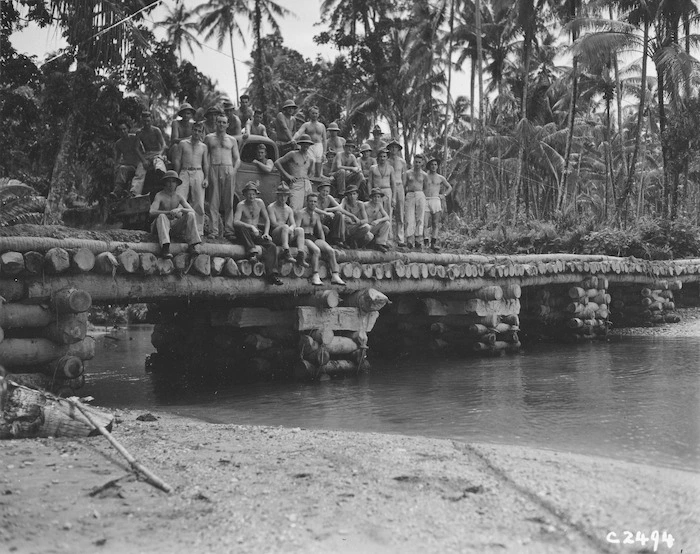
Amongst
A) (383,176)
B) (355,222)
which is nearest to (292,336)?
(355,222)

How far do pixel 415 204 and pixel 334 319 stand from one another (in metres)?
4.28

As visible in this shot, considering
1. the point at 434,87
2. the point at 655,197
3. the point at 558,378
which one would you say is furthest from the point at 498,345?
the point at 655,197

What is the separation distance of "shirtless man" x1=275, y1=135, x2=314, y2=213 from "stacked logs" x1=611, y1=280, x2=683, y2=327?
13.0 metres

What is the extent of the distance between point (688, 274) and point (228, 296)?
17.2 m

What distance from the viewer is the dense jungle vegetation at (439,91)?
18781 millimetres

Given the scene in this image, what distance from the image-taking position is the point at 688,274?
2383cm

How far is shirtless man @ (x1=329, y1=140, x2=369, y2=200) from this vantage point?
50.6 ft

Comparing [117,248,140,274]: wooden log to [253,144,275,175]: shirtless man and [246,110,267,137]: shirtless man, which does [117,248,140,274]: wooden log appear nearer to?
[253,144,275,175]: shirtless man

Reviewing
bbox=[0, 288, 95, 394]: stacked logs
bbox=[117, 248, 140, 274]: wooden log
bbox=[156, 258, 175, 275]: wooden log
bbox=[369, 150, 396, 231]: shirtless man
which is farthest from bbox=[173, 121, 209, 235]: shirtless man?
bbox=[369, 150, 396, 231]: shirtless man

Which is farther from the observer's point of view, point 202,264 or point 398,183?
point 398,183

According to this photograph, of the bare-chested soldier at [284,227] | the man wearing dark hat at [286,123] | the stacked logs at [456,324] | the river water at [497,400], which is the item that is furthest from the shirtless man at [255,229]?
the stacked logs at [456,324]

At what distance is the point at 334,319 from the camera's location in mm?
13016

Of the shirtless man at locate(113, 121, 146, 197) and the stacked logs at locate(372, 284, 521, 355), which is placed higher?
the shirtless man at locate(113, 121, 146, 197)

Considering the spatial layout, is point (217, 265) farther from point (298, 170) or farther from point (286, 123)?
point (286, 123)
